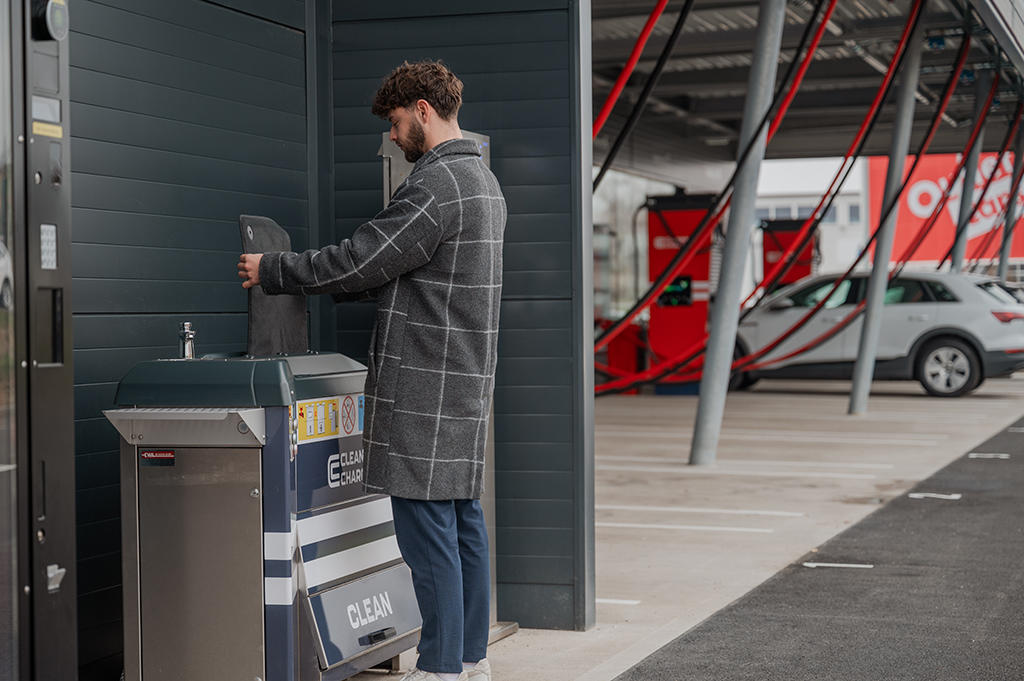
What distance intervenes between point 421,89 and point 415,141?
0.44 ft

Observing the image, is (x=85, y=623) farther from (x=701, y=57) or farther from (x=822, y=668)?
(x=701, y=57)

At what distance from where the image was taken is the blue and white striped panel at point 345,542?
354cm

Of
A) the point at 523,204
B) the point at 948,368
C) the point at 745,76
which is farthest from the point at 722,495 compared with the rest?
the point at 745,76

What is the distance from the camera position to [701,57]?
16.6 metres

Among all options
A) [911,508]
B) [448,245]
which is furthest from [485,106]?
[911,508]

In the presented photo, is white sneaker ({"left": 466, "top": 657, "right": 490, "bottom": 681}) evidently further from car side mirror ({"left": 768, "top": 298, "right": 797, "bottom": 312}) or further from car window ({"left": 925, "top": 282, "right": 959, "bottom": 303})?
car side mirror ({"left": 768, "top": 298, "right": 797, "bottom": 312})

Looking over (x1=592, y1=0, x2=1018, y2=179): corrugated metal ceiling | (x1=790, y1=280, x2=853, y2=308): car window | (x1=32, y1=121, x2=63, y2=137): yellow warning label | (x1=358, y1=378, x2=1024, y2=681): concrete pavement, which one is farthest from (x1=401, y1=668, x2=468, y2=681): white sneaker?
(x1=790, y1=280, x2=853, y2=308): car window

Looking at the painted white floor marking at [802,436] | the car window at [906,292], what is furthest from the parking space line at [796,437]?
the car window at [906,292]

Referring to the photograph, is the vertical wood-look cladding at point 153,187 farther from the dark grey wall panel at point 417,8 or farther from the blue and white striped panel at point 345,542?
the blue and white striped panel at point 345,542

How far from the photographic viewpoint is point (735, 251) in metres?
9.41

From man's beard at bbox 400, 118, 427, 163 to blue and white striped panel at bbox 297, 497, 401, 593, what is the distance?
98 cm

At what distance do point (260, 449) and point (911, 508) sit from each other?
4.98 metres

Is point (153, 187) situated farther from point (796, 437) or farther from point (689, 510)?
point (796, 437)

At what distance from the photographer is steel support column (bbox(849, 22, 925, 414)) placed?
1292 centimetres
